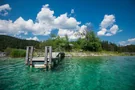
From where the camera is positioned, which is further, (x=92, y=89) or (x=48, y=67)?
(x=48, y=67)

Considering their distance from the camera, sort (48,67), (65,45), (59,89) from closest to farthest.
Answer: (59,89), (48,67), (65,45)

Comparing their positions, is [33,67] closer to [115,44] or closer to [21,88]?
[21,88]

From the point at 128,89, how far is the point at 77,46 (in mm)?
61504

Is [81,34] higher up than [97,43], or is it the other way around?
[81,34]

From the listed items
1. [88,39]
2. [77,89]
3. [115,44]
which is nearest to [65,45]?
[88,39]

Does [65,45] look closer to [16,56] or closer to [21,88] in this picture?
[16,56]

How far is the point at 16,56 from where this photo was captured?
1286 inches

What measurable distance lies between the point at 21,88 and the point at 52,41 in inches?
2394

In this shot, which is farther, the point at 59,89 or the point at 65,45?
the point at 65,45

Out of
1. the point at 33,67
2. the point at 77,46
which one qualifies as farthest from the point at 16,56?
the point at 77,46

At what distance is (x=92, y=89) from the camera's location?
8.00 m

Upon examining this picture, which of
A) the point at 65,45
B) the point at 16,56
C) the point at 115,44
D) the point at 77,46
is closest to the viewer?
the point at 16,56

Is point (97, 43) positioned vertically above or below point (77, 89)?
above

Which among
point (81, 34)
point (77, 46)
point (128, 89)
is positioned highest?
point (81, 34)
